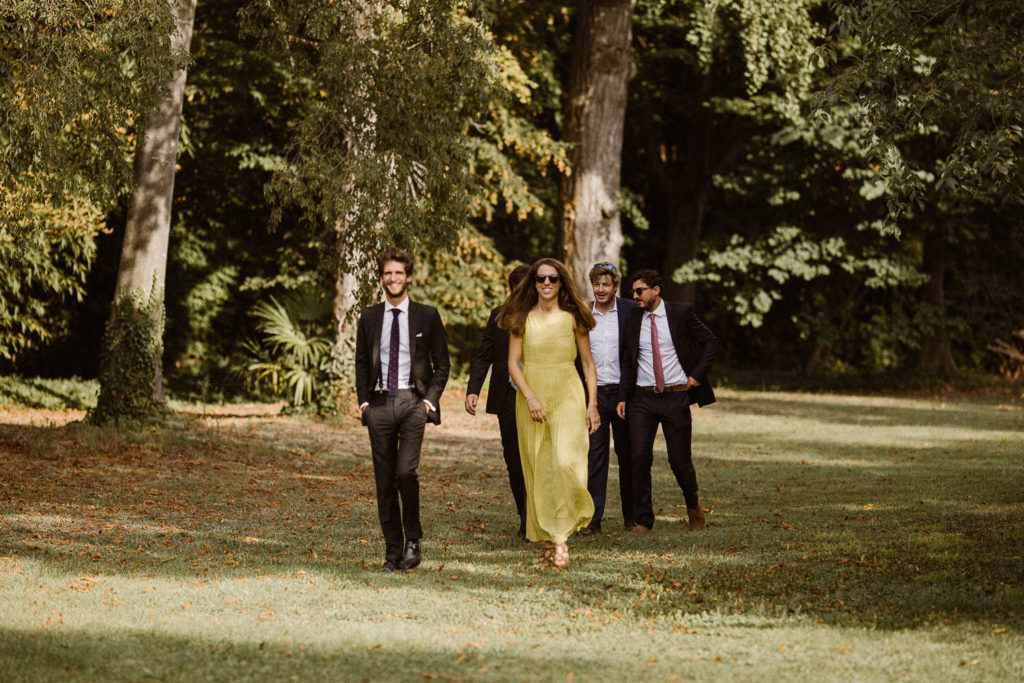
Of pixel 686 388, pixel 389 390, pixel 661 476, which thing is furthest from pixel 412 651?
pixel 661 476

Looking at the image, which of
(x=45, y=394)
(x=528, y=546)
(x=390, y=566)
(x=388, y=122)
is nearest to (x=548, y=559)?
(x=528, y=546)

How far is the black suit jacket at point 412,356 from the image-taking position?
7434 millimetres

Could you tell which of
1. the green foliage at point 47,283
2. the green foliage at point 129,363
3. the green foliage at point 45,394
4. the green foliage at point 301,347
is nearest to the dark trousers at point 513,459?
the green foliage at point 129,363

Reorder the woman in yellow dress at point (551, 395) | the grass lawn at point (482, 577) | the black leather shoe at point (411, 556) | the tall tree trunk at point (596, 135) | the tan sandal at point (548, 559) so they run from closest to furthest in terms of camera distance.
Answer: the grass lawn at point (482, 577)
the black leather shoe at point (411, 556)
the tan sandal at point (548, 559)
the woman in yellow dress at point (551, 395)
the tall tree trunk at point (596, 135)

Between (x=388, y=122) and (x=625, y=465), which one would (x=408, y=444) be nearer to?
(x=625, y=465)

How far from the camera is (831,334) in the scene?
95.1 ft

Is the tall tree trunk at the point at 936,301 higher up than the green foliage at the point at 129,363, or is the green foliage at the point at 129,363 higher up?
the tall tree trunk at the point at 936,301

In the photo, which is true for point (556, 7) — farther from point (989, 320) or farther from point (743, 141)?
point (989, 320)

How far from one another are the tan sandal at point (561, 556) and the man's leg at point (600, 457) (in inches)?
57.3

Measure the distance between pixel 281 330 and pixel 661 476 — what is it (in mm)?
8398

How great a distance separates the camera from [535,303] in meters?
7.98

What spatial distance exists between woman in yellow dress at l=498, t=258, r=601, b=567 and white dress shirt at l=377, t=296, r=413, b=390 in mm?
770

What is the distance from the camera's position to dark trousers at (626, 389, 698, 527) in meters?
9.05

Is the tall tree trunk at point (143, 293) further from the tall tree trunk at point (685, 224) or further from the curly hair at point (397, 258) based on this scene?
the tall tree trunk at point (685, 224)
